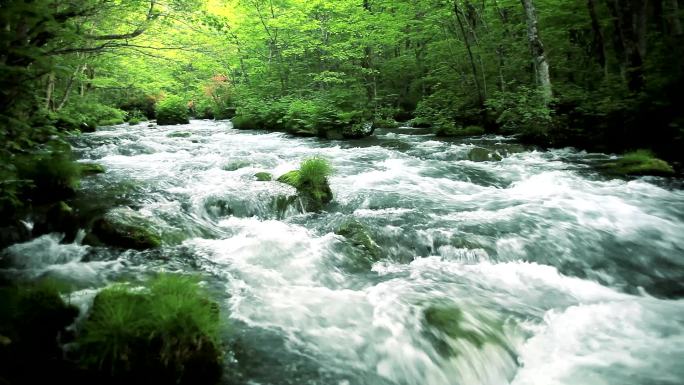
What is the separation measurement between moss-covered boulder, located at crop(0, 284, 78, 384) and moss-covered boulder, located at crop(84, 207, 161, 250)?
201 centimetres

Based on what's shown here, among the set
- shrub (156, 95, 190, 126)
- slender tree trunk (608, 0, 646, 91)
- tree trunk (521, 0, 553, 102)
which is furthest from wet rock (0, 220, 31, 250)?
shrub (156, 95, 190, 126)

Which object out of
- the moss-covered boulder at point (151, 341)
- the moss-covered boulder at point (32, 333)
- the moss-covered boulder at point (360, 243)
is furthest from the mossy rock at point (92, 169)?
the moss-covered boulder at point (151, 341)

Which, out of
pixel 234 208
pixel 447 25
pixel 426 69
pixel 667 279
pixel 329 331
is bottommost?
pixel 667 279

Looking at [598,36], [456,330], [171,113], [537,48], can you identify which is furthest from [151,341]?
[171,113]

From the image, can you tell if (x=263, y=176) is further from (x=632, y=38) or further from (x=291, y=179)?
(x=632, y=38)

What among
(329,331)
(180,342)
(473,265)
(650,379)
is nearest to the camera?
(180,342)

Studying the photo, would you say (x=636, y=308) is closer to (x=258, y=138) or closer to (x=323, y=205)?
(x=323, y=205)

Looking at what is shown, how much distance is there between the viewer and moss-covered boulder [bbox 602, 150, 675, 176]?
921 cm

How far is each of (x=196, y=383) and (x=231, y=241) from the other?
130 inches

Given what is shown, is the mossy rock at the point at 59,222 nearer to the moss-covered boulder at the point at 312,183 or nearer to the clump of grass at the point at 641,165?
the moss-covered boulder at the point at 312,183

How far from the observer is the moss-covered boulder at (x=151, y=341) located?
9.73ft

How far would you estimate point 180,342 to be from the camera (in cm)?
304

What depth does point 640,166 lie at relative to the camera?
30.8 ft

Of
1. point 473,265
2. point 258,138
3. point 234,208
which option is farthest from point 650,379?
point 258,138
